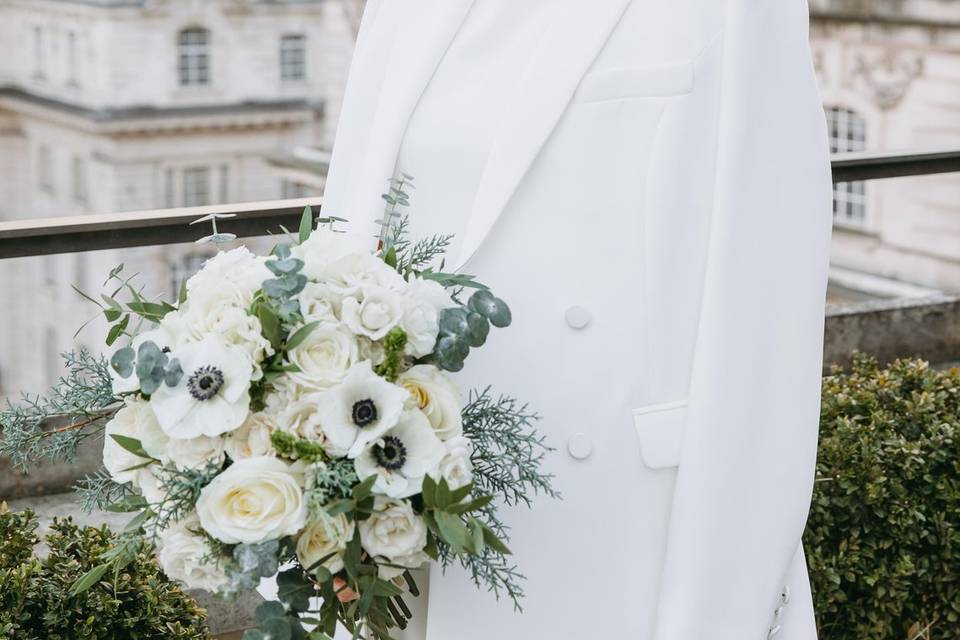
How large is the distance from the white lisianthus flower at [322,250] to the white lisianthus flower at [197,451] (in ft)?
0.69

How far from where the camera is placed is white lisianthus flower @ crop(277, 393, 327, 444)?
1630mm

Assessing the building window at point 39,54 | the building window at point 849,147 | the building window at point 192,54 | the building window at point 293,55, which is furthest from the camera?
the building window at point 293,55

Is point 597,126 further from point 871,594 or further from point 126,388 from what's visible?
point 871,594

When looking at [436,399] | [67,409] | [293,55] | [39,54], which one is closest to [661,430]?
[436,399]

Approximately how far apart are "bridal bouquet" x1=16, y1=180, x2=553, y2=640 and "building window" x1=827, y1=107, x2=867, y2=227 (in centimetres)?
2863

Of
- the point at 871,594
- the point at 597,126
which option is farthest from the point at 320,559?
the point at 871,594

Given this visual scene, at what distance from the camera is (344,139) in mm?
2225

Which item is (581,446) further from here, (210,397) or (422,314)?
(210,397)

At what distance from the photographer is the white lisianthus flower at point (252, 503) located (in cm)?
159

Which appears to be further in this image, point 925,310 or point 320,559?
point 925,310

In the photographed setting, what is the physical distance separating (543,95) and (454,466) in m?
0.52

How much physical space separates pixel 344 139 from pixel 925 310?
110 inches

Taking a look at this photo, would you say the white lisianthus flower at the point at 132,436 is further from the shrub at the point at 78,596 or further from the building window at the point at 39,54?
the building window at the point at 39,54

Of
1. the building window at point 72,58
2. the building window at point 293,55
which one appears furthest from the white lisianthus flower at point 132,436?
the building window at point 72,58
